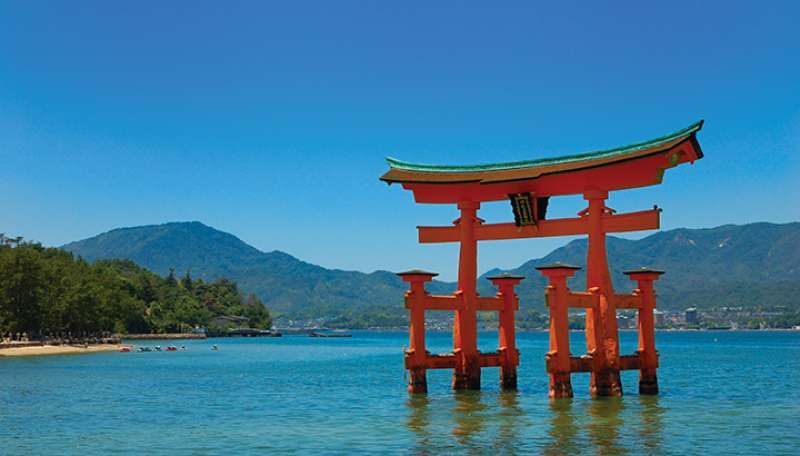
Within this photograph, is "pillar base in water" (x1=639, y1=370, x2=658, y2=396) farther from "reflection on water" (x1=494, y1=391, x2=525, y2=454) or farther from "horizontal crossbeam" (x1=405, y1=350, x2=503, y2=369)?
"horizontal crossbeam" (x1=405, y1=350, x2=503, y2=369)

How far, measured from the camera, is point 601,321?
88.5 ft

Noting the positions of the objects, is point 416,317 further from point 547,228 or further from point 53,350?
point 53,350

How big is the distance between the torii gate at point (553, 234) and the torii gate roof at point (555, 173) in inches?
1.4

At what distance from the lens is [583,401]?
28.5 m

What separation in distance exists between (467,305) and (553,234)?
3.97 m

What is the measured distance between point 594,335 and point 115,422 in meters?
15.7

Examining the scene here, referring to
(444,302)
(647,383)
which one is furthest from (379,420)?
(647,383)

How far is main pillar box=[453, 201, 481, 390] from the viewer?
3023 centimetres

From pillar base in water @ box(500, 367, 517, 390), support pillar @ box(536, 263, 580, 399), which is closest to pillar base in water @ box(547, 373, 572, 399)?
support pillar @ box(536, 263, 580, 399)

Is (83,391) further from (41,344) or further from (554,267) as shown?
(41,344)

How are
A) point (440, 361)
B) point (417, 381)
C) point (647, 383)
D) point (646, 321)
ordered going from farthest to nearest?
point (417, 381)
point (440, 361)
point (647, 383)
point (646, 321)

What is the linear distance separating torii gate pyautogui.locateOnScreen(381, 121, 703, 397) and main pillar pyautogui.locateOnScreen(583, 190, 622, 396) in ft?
0.11

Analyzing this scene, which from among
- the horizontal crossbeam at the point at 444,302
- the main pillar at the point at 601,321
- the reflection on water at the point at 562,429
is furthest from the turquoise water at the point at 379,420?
the horizontal crossbeam at the point at 444,302

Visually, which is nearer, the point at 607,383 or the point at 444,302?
the point at 607,383
